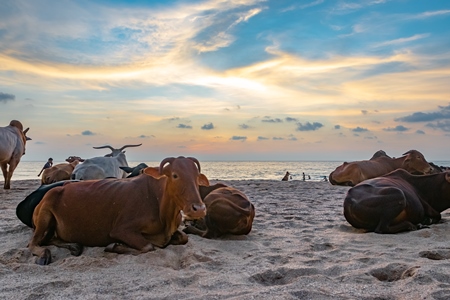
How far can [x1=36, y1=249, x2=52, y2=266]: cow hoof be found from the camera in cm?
457

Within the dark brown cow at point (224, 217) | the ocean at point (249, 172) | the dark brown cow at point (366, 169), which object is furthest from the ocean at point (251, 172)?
the dark brown cow at point (224, 217)

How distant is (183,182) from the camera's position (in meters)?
4.85

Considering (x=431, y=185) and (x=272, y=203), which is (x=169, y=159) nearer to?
(x=431, y=185)

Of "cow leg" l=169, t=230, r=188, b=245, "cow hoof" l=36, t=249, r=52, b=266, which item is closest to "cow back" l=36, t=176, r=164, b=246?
"cow leg" l=169, t=230, r=188, b=245

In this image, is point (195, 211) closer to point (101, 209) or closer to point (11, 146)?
point (101, 209)

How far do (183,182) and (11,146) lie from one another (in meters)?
10.2

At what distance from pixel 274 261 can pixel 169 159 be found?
162 centimetres

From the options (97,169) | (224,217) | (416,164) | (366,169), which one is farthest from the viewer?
(366,169)

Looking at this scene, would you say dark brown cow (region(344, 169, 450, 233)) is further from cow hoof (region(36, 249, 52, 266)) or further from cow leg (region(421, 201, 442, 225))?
cow hoof (region(36, 249, 52, 266))

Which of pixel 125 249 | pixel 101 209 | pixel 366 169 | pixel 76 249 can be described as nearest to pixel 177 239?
pixel 125 249

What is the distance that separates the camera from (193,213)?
4562 millimetres

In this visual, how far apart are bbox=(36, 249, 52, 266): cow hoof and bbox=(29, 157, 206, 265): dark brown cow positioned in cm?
14

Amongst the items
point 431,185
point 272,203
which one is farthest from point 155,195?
point 272,203

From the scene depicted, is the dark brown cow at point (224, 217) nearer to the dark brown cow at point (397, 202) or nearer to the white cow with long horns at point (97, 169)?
the dark brown cow at point (397, 202)
